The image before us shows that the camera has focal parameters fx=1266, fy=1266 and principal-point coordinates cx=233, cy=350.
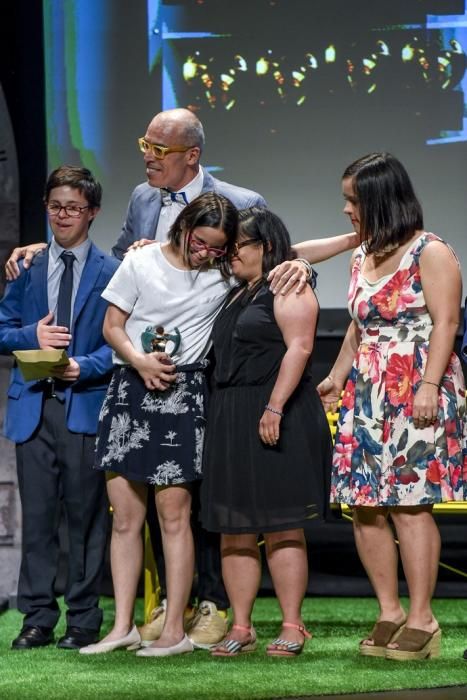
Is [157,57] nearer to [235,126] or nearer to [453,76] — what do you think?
[235,126]

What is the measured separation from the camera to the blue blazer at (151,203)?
4.50 metres

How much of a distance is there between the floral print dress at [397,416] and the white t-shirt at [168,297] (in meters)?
0.50

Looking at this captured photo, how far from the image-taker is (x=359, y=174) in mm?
3885

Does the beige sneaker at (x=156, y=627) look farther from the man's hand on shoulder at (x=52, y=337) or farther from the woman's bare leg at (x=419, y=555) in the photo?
the man's hand on shoulder at (x=52, y=337)

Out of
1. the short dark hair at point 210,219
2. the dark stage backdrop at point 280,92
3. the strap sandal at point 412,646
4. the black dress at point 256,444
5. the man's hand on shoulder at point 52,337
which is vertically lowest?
the strap sandal at point 412,646

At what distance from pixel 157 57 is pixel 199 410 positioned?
2.30 meters

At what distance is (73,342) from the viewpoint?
4.38 m

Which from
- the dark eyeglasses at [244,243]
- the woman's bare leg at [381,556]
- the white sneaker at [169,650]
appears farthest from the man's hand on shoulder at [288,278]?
the white sneaker at [169,650]

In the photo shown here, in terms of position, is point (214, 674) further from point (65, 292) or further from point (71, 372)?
point (65, 292)

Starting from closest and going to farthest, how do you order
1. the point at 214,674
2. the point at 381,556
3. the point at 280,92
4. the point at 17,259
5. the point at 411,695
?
the point at 411,695, the point at 214,674, the point at 381,556, the point at 17,259, the point at 280,92

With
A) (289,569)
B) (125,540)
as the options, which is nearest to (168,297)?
(125,540)

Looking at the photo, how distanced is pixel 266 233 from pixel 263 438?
66cm

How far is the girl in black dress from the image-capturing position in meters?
3.92

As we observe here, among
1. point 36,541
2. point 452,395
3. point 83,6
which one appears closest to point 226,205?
point 452,395
